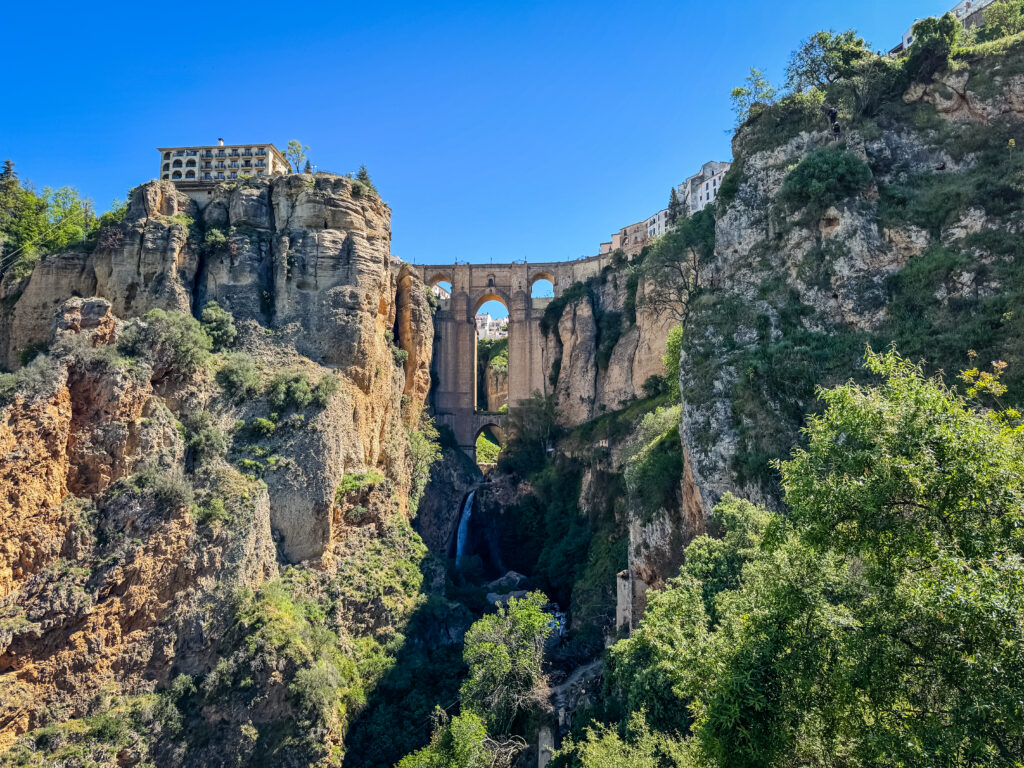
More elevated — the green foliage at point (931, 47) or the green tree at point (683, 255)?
the green foliage at point (931, 47)

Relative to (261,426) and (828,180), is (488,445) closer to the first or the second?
(261,426)

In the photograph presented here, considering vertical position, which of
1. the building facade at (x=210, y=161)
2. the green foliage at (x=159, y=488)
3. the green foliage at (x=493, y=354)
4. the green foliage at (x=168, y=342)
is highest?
the building facade at (x=210, y=161)

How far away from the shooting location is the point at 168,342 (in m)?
25.3

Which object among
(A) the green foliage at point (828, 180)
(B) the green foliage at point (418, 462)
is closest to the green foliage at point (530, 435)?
(B) the green foliage at point (418, 462)

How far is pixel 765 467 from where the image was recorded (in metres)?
19.8

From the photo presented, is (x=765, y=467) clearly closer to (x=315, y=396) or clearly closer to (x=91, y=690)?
(x=315, y=396)

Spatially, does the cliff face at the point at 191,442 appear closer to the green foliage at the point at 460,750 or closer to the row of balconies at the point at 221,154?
the green foliage at the point at 460,750

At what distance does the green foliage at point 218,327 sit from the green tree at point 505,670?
671 inches

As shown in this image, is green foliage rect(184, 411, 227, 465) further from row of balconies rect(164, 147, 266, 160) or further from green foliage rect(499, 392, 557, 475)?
row of balconies rect(164, 147, 266, 160)

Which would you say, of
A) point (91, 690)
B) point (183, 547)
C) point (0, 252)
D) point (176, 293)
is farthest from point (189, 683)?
point (0, 252)

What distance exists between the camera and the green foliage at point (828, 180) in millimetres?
23453

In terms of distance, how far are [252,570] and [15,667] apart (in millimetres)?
7575

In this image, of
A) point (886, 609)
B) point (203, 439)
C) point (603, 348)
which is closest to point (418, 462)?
point (203, 439)

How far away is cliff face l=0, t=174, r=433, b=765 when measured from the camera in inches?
795
